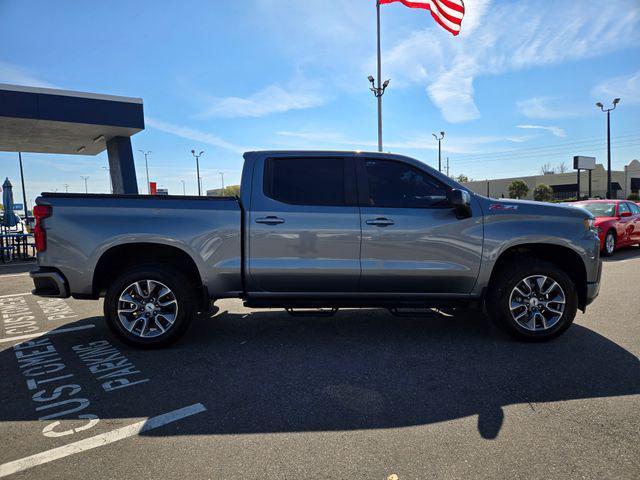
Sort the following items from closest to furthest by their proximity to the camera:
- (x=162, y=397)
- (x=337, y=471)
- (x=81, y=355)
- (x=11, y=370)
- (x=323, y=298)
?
(x=337, y=471) < (x=162, y=397) < (x=11, y=370) < (x=81, y=355) < (x=323, y=298)

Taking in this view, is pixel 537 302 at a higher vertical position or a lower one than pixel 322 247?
lower

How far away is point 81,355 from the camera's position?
415cm

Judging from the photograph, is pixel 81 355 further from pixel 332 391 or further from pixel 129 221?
pixel 332 391

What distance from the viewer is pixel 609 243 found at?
446 inches

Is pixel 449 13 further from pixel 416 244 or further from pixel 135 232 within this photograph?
pixel 135 232

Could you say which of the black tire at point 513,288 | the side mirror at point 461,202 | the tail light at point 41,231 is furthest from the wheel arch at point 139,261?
the black tire at point 513,288

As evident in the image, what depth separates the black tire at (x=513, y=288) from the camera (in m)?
4.34

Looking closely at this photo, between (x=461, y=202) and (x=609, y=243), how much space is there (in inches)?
385

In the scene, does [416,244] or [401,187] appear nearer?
[416,244]

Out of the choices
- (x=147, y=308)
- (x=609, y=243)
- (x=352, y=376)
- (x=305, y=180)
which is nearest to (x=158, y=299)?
(x=147, y=308)

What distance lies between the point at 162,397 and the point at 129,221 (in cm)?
186

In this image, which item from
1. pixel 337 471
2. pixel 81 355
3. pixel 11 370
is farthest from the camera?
pixel 81 355

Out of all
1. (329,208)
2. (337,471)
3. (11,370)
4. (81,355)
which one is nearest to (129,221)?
(81,355)

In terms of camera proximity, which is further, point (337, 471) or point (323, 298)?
point (323, 298)
